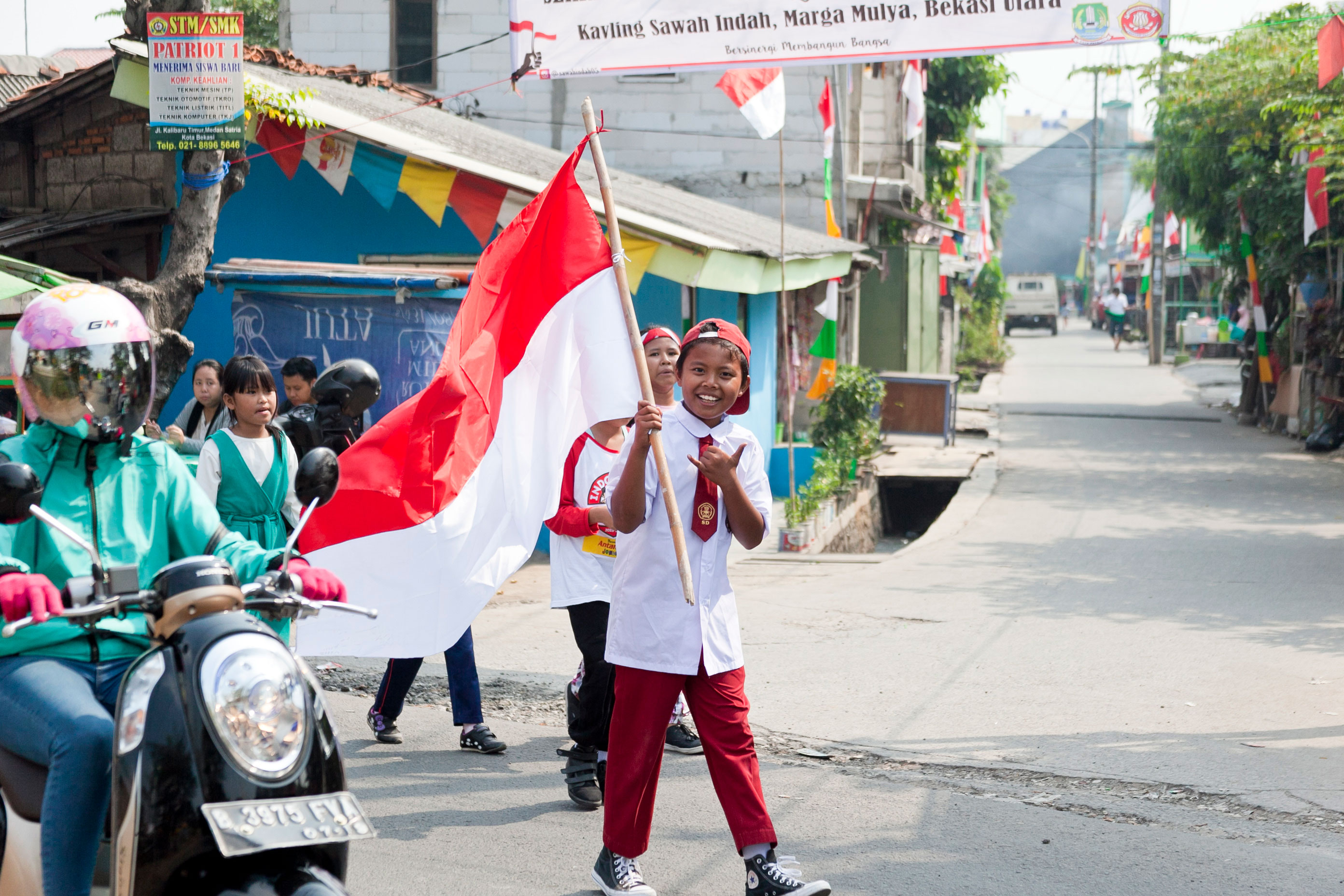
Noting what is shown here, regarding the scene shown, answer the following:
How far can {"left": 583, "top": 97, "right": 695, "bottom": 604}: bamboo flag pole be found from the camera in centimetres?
382

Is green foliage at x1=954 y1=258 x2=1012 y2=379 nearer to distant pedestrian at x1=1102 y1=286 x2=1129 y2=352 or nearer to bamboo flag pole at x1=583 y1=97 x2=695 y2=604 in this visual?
distant pedestrian at x1=1102 y1=286 x2=1129 y2=352

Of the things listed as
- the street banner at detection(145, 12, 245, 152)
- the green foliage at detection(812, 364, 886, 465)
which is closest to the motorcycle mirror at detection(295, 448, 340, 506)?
the street banner at detection(145, 12, 245, 152)

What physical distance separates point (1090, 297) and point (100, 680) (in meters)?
76.4

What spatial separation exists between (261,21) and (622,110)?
455 inches

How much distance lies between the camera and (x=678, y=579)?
3957 mm

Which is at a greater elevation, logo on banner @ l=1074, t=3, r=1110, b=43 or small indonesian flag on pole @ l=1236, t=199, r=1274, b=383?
logo on banner @ l=1074, t=3, r=1110, b=43

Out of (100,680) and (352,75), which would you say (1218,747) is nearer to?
(100,680)

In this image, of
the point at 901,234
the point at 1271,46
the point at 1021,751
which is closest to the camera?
the point at 1021,751

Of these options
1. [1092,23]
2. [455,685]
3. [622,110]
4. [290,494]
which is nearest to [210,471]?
[290,494]

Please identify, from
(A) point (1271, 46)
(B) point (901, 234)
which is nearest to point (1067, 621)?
(A) point (1271, 46)

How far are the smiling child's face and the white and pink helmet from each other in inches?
64.0

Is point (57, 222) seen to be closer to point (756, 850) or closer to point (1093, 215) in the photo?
point (756, 850)

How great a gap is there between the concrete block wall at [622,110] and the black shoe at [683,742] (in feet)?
41.2

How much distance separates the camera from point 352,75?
15484 mm
